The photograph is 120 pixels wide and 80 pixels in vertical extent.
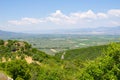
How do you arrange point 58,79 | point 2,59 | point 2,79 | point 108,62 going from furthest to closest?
point 2,59, point 58,79, point 108,62, point 2,79

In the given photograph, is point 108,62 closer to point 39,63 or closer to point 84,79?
point 84,79

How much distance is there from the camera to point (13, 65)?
185 feet

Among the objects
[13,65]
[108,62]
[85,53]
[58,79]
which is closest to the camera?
[108,62]

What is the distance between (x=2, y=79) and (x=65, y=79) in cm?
2953

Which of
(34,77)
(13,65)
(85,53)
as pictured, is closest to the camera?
(13,65)

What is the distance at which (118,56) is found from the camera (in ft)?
122

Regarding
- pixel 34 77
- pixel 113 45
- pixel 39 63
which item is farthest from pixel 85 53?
pixel 113 45

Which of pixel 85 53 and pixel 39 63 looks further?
pixel 85 53

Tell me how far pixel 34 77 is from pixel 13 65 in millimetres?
6414

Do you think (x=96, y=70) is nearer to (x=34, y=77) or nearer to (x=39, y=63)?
(x=34, y=77)

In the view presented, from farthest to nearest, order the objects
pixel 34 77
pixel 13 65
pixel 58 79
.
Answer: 1. pixel 34 77
2. pixel 13 65
3. pixel 58 79

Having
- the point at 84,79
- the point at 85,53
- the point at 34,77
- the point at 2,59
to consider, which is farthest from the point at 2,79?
the point at 85,53

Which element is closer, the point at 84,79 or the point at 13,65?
the point at 84,79

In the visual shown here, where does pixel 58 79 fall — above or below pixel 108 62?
below
